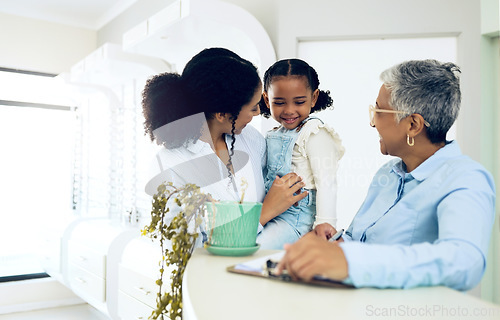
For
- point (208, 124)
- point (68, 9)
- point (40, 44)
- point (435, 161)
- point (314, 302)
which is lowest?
point (314, 302)

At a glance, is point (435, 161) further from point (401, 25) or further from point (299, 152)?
point (401, 25)

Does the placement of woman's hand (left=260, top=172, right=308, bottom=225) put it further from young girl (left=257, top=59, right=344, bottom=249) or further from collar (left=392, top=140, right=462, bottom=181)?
collar (left=392, top=140, right=462, bottom=181)

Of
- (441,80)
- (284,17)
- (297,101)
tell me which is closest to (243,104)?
(297,101)

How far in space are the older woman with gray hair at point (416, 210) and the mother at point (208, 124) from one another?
259 millimetres

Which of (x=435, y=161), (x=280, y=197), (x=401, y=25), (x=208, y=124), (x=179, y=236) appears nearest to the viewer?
(x=179, y=236)

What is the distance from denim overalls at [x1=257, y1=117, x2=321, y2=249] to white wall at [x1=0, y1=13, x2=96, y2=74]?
3.52 meters

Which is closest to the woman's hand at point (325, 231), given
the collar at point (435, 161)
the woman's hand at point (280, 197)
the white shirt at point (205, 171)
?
the woman's hand at point (280, 197)

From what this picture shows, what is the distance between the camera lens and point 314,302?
641 mm

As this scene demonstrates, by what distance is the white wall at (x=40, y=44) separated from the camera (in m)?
4.15

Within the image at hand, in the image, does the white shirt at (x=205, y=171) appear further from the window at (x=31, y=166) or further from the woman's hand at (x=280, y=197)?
the window at (x=31, y=166)

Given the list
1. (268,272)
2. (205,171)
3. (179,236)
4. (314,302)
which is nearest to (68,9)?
(205,171)

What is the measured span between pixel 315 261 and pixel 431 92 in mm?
655

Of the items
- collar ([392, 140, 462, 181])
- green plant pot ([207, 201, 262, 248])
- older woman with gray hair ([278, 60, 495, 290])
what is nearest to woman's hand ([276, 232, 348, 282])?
older woman with gray hair ([278, 60, 495, 290])

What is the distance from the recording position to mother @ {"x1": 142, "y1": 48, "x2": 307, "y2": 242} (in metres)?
1.41
